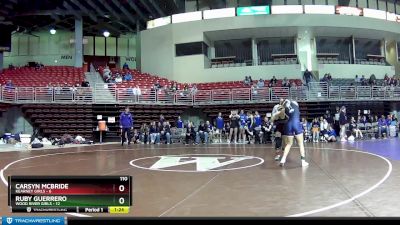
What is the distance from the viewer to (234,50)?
32.3 meters

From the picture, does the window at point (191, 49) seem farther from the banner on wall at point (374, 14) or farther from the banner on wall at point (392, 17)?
the banner on wall at point (392, 17)

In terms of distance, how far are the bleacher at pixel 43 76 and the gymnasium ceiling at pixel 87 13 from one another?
4.43 m

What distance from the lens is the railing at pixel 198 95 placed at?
22.8 metres

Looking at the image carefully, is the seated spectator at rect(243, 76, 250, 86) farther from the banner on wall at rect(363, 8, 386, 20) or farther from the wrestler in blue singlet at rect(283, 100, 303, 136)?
the wrestler in blue singlet at rect(283, 100, 303, 136)

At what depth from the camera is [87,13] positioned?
100 ft

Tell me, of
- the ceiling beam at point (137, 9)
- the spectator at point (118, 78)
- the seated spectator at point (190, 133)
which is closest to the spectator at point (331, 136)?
the seated spectator at point (190, 133)

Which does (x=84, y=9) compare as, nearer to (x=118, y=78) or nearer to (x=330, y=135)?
(x=118, y=78)

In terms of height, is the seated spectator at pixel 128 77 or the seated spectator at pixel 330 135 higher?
the seated spectator at pixel 128 77

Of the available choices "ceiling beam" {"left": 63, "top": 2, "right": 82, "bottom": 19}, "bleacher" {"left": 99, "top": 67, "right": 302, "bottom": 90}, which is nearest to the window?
"bleacher" {"left": 99, "top": 67, "right": 302, "bottom": 90}

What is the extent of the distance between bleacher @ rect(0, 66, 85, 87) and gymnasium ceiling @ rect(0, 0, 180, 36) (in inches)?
174

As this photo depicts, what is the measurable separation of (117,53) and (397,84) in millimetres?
24466

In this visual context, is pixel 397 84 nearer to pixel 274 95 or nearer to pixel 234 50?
pixel 274 95
